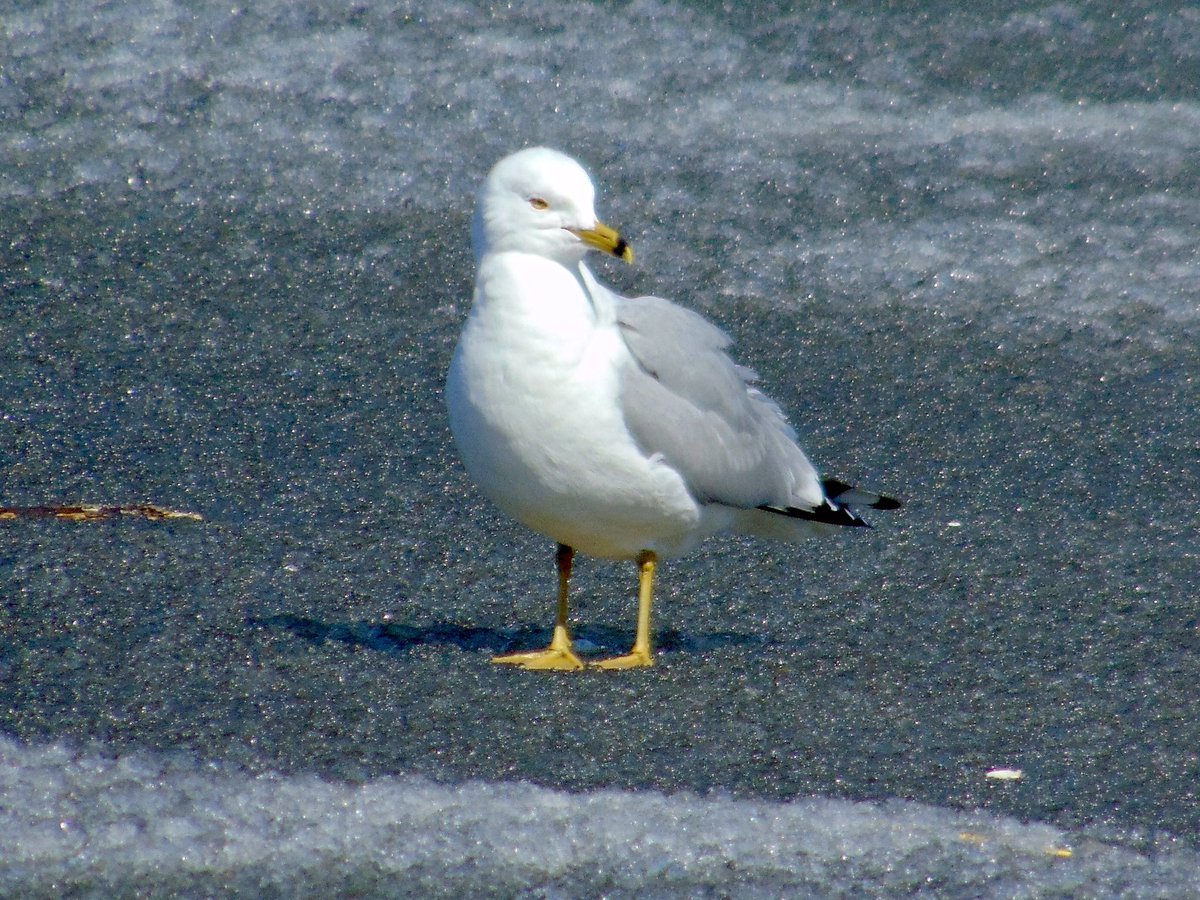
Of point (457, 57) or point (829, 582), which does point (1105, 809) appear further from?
point (457, 57)

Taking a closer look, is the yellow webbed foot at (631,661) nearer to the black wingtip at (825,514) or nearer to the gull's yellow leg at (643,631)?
the gull's yellow leg at (643,631)

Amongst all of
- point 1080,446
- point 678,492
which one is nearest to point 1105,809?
point 678,492

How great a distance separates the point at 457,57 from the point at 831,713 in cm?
504

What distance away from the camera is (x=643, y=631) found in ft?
13.8

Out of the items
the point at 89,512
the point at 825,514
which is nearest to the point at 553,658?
the point at 825,514

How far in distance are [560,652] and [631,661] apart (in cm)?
18

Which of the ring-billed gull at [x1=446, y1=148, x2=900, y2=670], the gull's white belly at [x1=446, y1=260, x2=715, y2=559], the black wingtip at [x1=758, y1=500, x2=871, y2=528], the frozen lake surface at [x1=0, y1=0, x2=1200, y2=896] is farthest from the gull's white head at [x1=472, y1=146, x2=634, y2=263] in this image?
the frozen lake surface at [x1=0, y1=0, x2=1200, y2=896]

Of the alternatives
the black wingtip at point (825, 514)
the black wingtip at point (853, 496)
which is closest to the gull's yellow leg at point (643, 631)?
the black wingtip at point (825, 514)

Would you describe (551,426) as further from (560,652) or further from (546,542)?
(546,542)

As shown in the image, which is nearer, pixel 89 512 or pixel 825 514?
pixel 825 514

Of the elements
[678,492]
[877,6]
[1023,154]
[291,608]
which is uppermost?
[877,6]

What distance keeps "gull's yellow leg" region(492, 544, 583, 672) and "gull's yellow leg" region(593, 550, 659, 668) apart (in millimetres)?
77

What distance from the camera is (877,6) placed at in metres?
8.36

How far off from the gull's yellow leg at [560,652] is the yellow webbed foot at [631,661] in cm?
6
